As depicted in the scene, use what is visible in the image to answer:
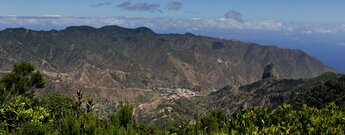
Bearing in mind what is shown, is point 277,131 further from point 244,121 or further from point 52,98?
A: point 52,98

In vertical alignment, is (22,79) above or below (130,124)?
above

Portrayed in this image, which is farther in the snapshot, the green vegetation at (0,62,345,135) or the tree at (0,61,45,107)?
the tree at (0,61,45,107)

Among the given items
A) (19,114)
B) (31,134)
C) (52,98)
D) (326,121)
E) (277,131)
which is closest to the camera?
(277,131)

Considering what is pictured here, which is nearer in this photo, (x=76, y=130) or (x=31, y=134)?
(x=31, y=134)

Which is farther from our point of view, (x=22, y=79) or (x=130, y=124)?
(x=22, y=79)

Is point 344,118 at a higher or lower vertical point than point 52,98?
higher

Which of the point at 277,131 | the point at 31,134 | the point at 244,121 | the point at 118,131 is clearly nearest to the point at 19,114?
the point at 31,134

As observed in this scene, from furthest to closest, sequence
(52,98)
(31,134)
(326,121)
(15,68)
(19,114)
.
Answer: (52,98) → (15,68) → (19,114) → (326,121) → (31,134)

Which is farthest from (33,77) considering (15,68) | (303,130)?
(303,130)

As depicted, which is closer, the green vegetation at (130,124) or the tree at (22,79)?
the green vegetation at (130,124)
